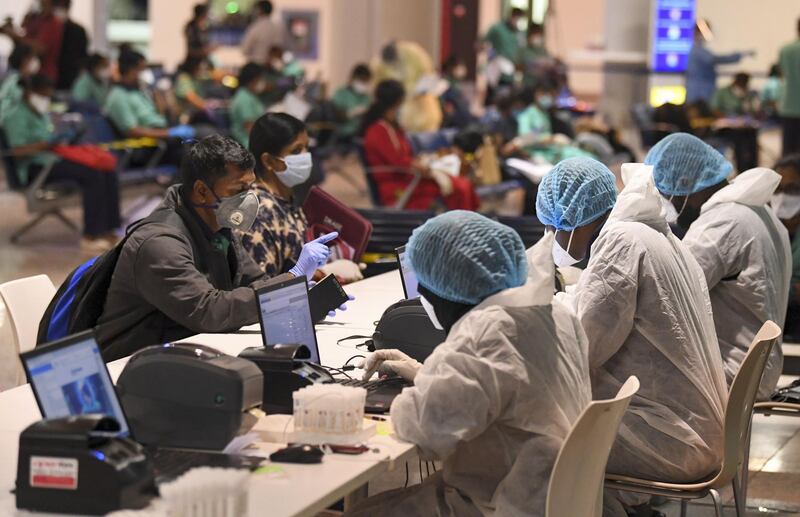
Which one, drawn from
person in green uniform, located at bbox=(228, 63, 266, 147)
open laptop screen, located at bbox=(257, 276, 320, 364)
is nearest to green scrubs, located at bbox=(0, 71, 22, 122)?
person in green uniform, located at bbox=(228, 63, 266, 147)

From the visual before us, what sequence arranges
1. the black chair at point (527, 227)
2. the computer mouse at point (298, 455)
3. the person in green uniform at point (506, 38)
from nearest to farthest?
1. the computer mouse at point (298, 455)
2. the black chair at point (527, 227)
3. the person in green uniform at point (506, 38)

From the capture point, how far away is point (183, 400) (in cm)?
274

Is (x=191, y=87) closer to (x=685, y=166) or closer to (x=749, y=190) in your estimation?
(x=685, y=166)

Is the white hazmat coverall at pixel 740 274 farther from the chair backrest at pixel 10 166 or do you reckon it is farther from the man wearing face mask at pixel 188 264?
the chair backrest at pixel 10 166

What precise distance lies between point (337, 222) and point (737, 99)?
11468mm

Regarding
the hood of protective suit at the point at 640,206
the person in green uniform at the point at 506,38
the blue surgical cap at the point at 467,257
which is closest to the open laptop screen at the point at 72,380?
the blue surgical cap at the point at 467,257

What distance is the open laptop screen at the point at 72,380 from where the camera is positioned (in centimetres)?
255

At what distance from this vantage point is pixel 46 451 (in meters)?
2.41

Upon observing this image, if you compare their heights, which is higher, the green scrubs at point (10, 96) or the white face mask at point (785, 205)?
the green scrubs at point (10, 96)

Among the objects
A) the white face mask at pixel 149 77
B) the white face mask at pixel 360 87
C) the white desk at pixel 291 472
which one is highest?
the white desk at pixel 291 472

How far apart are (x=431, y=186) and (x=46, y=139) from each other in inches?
105

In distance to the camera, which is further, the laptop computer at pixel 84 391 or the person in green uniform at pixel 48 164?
the person in green uniform at pixel 48 164

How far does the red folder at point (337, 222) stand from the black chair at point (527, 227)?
1.30 meters

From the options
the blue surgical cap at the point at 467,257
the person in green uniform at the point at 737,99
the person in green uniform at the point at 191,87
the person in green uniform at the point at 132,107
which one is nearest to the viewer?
the blue surgical cap at the point at 467,257
